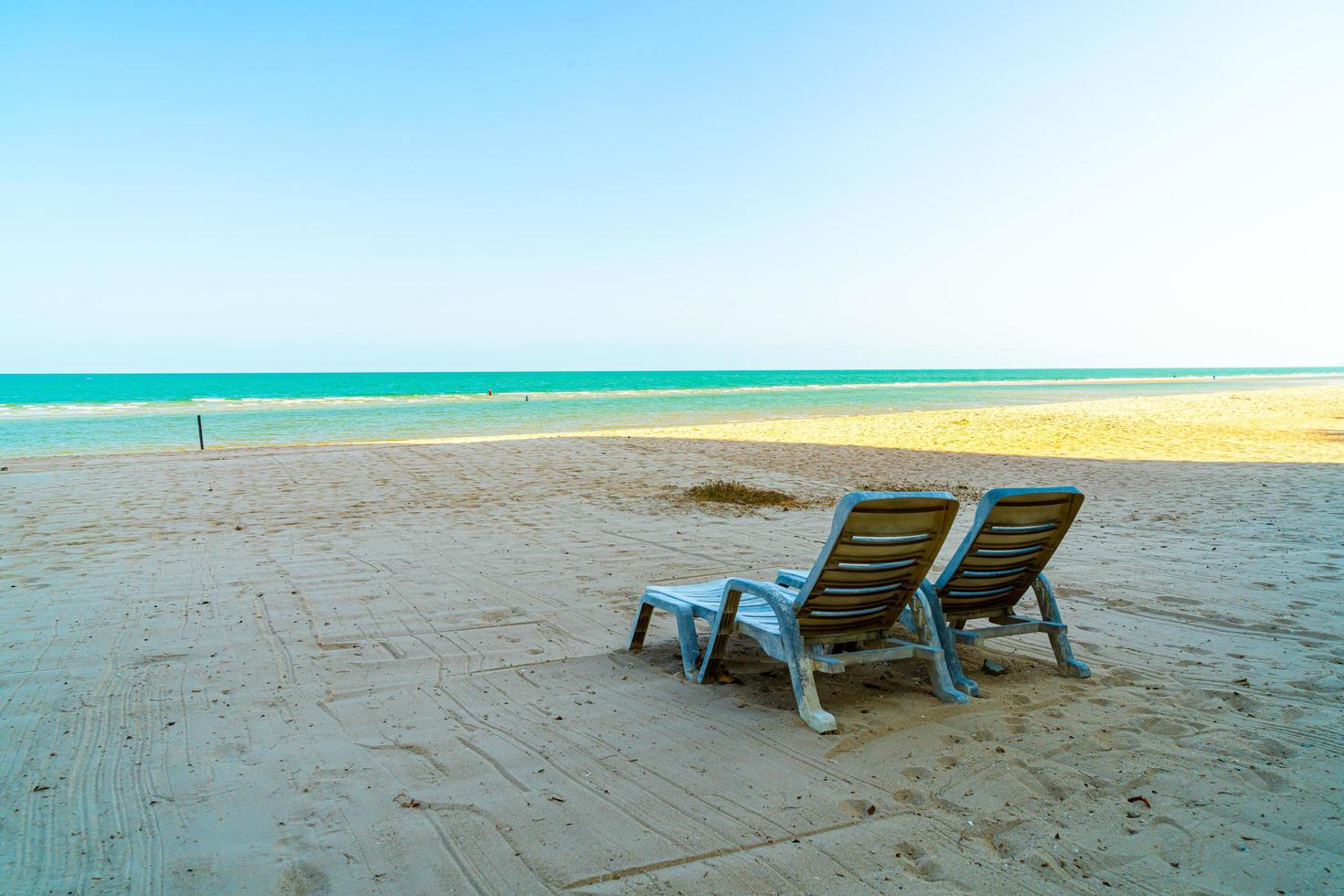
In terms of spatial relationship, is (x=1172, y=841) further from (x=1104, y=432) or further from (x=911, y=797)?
(x=1104, y=432)

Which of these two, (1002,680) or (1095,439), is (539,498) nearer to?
(1002,680)

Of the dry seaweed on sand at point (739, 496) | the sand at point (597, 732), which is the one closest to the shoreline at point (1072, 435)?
the dry seaweed on sand at point (739, 496)

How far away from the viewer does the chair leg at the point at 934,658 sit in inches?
152

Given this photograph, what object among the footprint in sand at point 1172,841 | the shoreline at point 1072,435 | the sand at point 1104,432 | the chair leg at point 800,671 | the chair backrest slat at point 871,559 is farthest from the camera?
the shoreline at point 1072,435

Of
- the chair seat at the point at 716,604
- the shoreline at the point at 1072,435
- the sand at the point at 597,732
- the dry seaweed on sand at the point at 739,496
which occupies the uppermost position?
the chair seat at the point at 716,604

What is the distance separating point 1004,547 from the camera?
3.96 m

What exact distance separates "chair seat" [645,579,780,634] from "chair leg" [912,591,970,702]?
2.41 ft

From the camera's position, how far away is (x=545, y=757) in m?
3.30

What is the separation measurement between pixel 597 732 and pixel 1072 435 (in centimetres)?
Result: 1847

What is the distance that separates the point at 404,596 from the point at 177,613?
4.74 ft

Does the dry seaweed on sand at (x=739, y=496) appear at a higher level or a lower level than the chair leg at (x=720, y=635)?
lower

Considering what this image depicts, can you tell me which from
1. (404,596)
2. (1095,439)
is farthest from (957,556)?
(1095,439)

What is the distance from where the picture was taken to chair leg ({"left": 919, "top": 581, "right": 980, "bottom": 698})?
396 centimetres

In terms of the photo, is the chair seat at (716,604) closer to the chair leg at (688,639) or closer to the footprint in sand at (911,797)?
the chair leg at (688,639)
